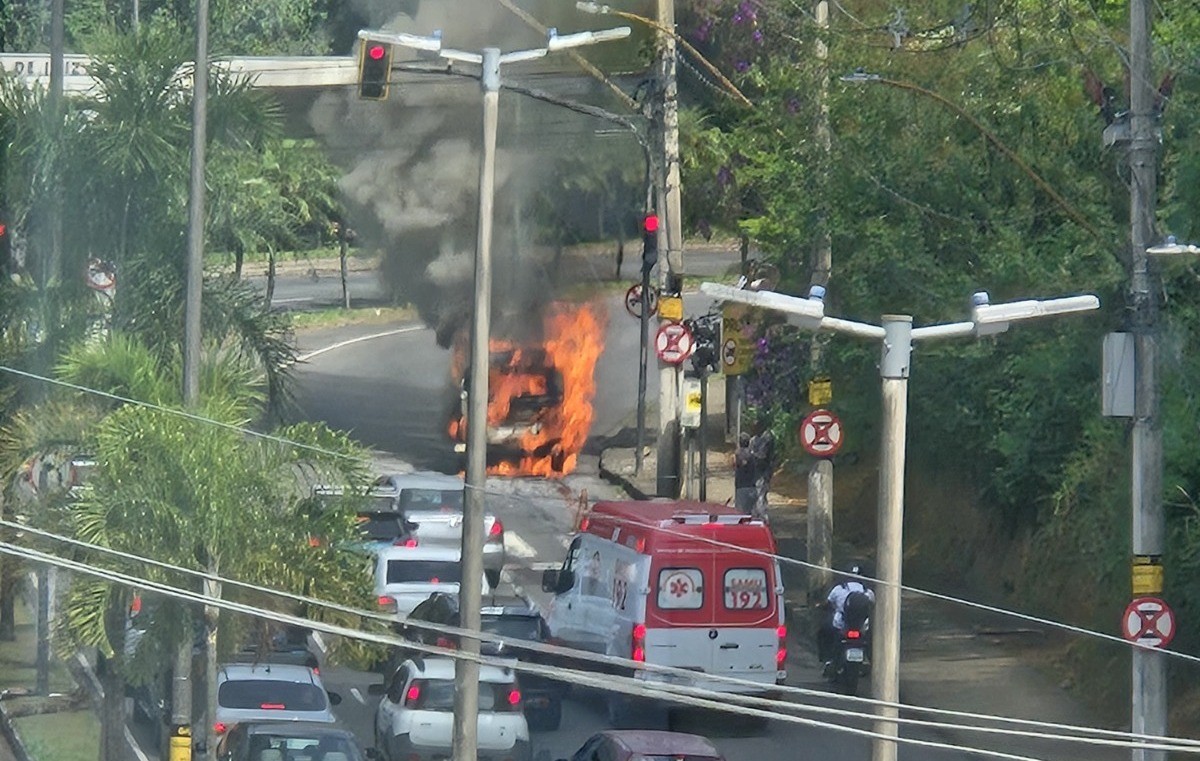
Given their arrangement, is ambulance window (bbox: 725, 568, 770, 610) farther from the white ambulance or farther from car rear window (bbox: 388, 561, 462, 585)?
car rear window (bbox: 388, 561, 462, 585)

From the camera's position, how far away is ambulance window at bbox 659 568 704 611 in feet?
62.0

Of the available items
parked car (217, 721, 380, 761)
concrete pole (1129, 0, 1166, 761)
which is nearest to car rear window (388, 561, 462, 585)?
parked car (217, 721, 380, 761)

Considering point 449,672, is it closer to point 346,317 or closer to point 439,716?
point 439,716

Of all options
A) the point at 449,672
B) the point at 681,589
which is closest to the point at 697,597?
the point at 681,589

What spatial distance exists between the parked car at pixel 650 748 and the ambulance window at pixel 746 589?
331 cm

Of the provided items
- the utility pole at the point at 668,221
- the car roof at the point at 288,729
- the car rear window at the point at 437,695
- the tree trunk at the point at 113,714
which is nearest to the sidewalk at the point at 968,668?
the utility pole at the point at 668,221

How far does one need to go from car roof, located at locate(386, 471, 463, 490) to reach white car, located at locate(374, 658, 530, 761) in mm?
8446

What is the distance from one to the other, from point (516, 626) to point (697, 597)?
7.20 feet

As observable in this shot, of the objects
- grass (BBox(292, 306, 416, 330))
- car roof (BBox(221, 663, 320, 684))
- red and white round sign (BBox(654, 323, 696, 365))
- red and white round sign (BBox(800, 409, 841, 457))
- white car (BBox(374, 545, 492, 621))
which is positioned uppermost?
grass (BBox(292, 306, 416, 330))

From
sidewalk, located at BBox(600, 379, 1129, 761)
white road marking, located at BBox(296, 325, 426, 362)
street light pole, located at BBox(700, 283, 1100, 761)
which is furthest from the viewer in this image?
white road marking, located at BBox(296, 325, 426, 362)

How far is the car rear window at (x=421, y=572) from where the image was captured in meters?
22.3

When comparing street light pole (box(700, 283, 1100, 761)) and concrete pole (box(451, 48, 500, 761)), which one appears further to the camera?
concrete pole (box(451, 48, 500, 761))

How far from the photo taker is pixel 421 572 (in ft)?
73.3

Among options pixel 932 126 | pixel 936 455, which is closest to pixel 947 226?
pixel 932 126
